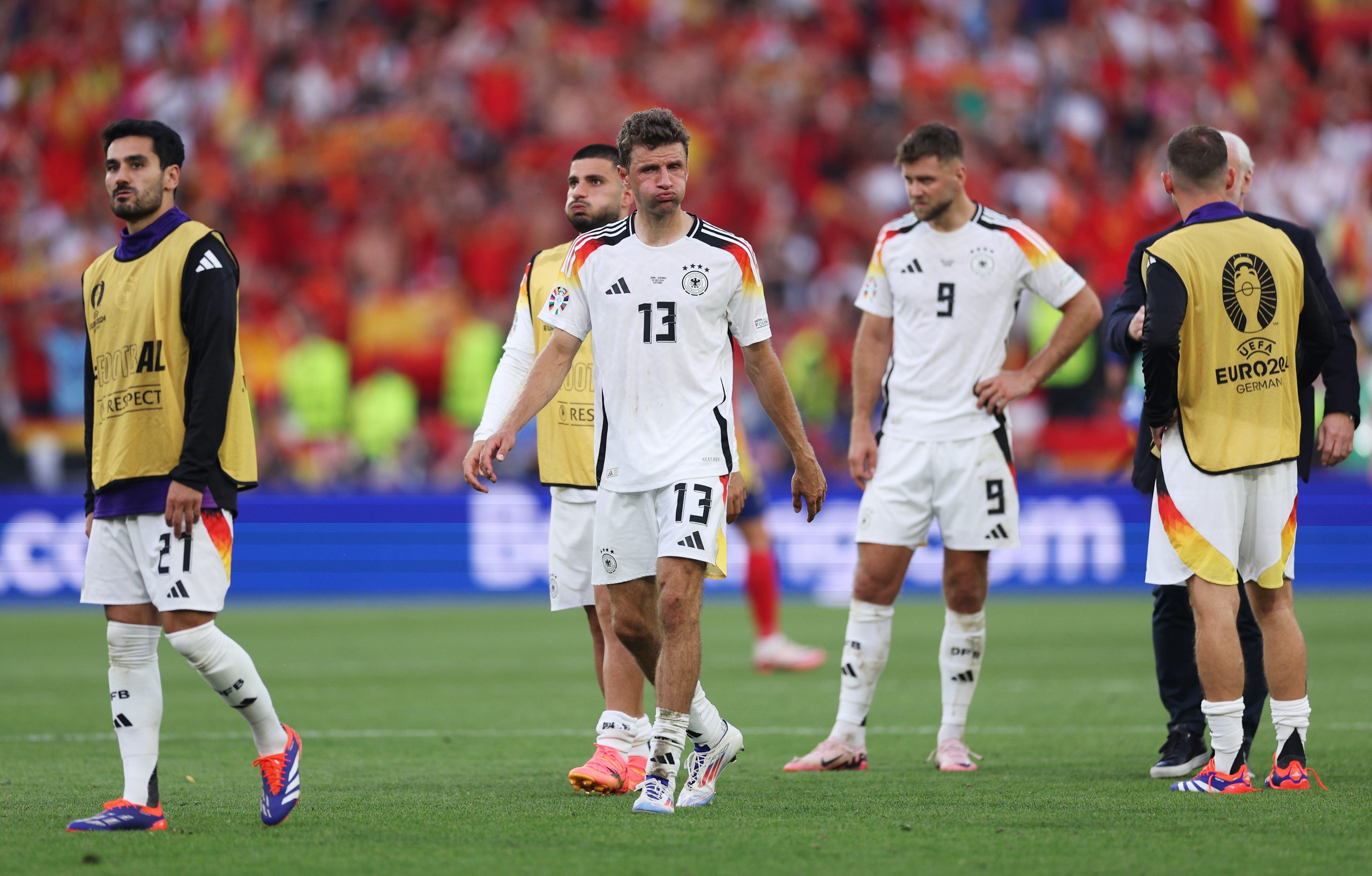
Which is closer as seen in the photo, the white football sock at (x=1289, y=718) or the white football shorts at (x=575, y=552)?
the white football sock at (x=1289, y=718)

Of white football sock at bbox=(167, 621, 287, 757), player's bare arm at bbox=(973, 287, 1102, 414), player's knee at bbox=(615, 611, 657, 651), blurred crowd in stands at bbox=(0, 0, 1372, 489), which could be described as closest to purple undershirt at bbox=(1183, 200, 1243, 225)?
player's bare arm at bbox=(973, 287, 1102, 414)

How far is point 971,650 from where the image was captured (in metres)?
7.49

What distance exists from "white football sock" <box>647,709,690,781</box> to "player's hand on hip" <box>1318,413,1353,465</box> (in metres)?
2.69

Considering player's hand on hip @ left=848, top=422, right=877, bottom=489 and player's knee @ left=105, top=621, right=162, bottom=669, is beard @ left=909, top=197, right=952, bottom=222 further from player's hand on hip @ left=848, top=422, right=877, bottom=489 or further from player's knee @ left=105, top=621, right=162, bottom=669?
player's knee @ left=105, top=621, right=162, bottom=669

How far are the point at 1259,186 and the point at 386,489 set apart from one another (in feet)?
37.3

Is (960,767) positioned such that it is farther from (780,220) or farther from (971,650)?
(780,220)

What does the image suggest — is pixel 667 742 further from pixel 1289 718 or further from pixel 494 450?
pixel 1289 718

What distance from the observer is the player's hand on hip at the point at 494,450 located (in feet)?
19.7

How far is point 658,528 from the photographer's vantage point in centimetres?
613

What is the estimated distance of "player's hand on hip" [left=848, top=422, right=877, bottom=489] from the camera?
7629 millimetres

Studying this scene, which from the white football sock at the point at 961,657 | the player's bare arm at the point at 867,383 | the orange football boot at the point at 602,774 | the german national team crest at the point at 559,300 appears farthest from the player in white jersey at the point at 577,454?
the white football sock at the point at 961,657

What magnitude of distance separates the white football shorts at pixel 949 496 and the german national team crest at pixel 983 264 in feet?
2.29

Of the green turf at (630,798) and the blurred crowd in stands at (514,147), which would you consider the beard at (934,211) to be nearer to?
the green turf at (630,798)

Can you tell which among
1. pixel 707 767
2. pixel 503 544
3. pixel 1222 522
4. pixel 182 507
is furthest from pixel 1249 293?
pixel 503 544
